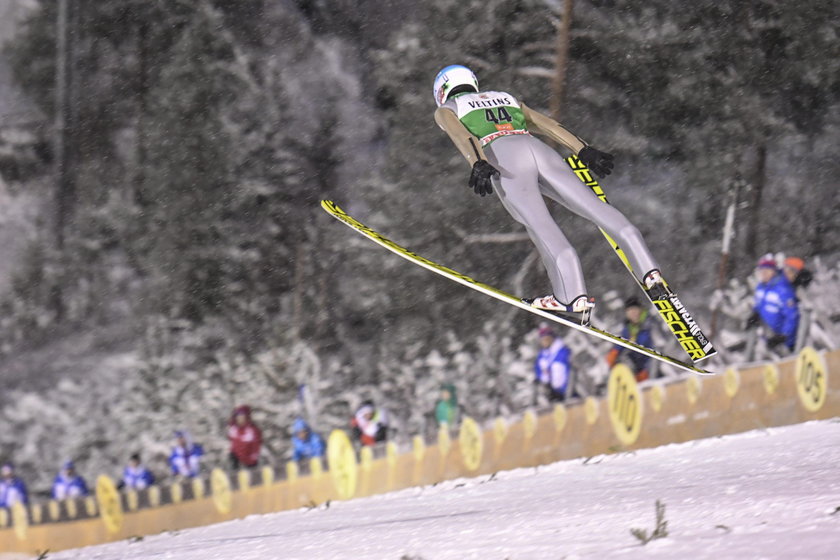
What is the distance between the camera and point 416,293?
16953 mm

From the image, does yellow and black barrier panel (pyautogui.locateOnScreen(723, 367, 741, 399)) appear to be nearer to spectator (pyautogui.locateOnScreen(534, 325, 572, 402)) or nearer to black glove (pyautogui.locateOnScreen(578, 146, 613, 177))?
spectator (pyautogui.locateOnScreen(534, 325, 572, 402))

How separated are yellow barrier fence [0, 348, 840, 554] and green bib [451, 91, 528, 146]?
333 cm

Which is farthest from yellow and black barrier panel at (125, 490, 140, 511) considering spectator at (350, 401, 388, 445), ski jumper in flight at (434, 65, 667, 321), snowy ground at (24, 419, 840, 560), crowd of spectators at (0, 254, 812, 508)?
ski jumper in flight at (434, 65, 667, 321)

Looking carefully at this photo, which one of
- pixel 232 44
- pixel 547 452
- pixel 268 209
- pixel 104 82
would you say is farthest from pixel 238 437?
pixel 104 82

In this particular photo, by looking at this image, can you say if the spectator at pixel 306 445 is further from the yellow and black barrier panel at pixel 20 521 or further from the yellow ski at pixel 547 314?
the yellow ski at pixel 547 314

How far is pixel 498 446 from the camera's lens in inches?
350

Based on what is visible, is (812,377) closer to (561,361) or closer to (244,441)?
(561,361)

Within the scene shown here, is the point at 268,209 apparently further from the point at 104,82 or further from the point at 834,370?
the point at 834,370

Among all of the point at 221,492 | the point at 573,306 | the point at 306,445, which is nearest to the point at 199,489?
the point at 221,492

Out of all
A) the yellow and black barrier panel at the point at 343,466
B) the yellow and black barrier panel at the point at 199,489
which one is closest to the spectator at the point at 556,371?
the yellow and black barrier panel at the point at 343,466

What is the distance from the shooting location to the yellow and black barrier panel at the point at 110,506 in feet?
39.9

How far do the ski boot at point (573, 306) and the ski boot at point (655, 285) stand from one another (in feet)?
0.97

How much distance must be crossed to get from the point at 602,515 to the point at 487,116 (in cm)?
228

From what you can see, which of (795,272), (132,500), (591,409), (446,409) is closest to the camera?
(795,272)
